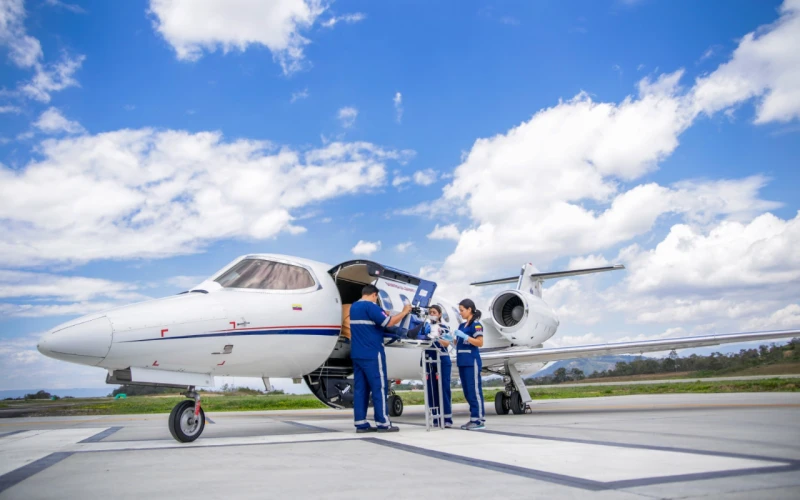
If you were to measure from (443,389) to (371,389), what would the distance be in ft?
5.15

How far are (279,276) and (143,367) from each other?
2561 millimetres

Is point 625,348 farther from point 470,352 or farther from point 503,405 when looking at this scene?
point 470,352

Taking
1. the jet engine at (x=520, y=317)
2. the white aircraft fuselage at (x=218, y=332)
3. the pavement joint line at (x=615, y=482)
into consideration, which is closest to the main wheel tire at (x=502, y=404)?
the jet engine at (x=520, y=317)

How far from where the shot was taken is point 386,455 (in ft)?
18.8

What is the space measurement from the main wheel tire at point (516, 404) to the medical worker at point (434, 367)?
17.4 ft

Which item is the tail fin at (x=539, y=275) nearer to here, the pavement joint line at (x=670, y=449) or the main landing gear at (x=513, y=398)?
the main landing gear at (x=513, y=398)

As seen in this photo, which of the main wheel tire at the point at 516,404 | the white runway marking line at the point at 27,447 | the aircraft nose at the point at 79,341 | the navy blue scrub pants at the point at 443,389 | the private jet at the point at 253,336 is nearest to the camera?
the white runway marking line at the point at 27,447

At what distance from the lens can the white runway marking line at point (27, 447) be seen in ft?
20.3

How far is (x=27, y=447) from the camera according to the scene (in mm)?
7898

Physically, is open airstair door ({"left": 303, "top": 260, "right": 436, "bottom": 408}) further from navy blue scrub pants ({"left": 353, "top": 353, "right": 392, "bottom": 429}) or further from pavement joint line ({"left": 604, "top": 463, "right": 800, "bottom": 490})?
pavement joint line ({"left": 604, "top": 463, "right": 800, "bottom": 490})

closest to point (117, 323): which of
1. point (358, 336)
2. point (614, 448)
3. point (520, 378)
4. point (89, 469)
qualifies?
point (89, 469)

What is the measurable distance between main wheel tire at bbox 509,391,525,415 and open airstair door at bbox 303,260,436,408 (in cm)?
481

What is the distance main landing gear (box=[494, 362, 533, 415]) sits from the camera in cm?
1443

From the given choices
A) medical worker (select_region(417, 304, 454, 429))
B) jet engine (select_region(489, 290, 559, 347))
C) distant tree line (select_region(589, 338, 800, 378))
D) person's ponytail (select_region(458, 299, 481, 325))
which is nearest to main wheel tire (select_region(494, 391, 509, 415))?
jet engine (select_region(489, 290, 559, 347))
